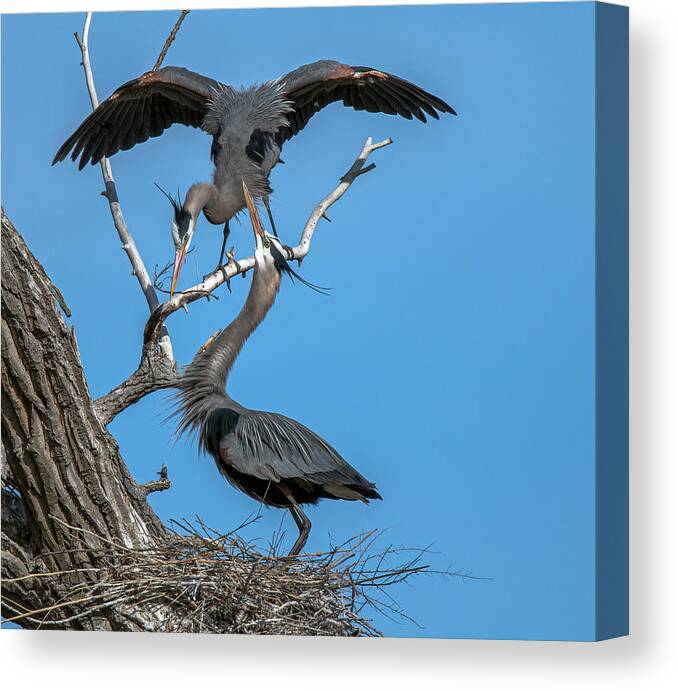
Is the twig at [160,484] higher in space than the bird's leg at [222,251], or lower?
lower

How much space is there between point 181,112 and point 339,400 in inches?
36.6

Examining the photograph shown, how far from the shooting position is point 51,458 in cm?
355

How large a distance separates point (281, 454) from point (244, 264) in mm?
538

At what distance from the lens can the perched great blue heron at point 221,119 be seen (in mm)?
3826

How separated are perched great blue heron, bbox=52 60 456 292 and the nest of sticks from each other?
79 centimetres

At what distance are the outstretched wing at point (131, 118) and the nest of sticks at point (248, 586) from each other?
1089 mm

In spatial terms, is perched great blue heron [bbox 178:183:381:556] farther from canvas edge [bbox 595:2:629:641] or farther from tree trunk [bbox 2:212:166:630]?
canvas edge [bbox 595:2:629:641]

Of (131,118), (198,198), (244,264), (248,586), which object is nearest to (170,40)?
(131,118)

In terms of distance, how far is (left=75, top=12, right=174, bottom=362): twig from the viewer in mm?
3904

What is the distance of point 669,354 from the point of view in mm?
3545

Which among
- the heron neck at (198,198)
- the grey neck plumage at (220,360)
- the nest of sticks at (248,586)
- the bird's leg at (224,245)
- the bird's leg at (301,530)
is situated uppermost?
the heron neck at (198,198)

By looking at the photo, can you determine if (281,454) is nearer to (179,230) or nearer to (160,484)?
(160,484)

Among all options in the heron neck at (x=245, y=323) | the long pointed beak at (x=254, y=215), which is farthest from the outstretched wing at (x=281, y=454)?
the long pointed beak at (x=254, y=215)

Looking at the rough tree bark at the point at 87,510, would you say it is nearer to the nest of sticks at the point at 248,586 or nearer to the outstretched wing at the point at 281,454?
the nest of sticks at the point at 248,586
